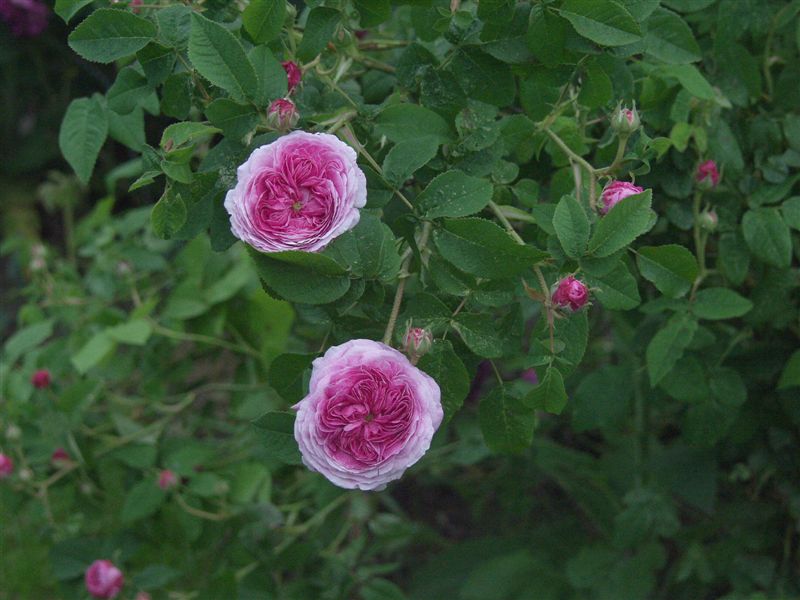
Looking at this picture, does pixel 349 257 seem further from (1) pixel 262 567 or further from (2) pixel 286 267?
(1) pixel 262 567

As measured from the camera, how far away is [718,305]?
3.60 feet

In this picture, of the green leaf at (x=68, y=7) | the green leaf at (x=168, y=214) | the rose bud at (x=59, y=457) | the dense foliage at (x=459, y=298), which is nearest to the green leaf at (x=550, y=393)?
the dense foliage at (x=459, y=298)

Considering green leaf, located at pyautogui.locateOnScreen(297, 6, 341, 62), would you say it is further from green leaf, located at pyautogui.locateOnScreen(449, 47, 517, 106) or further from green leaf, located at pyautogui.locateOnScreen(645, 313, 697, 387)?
green leaf, located at pyautogui.locateOnScreen(645, 313, 697, 387)

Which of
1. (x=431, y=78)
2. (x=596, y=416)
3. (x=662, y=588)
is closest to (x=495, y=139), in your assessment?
(x=431, y=78)

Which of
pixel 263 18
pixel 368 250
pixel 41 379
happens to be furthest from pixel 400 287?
pixel 41 379

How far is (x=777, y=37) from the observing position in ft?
4.33

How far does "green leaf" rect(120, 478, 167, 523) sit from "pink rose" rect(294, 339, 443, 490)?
80 cm

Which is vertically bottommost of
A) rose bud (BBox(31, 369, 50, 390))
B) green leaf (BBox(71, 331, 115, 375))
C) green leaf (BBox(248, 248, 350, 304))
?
rose bud (BBox(31, 369, 50, 390))

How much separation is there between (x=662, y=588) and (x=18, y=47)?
8.60 feet

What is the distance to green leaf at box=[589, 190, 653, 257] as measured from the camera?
0.81 m

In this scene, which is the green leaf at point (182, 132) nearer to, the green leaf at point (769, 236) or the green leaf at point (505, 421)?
the green leaf at point (505, 421)

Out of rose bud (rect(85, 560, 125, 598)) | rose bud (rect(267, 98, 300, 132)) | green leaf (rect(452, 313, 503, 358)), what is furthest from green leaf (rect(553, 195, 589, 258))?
rose bud (rect(85, 560, 125, 598))

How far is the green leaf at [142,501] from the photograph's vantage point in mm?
1463

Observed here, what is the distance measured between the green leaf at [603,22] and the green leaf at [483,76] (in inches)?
4.1
